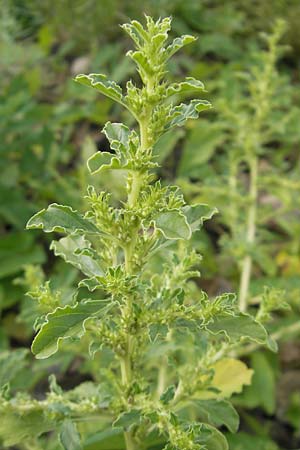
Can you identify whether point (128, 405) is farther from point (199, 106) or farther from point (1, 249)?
point (1, 249)

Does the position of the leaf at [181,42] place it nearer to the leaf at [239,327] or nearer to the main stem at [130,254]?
the main stem at [130,254]

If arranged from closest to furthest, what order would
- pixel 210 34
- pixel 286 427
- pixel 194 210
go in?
pixel 194 210 < pixel 286 427 < pixel 210 34

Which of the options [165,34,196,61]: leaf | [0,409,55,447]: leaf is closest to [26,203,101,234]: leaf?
[165,34,196,61]: leaf

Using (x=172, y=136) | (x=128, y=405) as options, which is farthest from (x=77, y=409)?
(x=172, y=136)

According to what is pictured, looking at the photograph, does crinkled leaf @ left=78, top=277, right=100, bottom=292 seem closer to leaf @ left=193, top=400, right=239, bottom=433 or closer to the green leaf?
leaf @ left=193, top=400, right=239, bottom=433

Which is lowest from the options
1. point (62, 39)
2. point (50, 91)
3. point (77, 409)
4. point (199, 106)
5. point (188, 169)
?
point (77, 409)

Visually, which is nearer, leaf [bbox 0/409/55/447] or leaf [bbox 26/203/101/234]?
leaf [bbox 26/203/101/234]

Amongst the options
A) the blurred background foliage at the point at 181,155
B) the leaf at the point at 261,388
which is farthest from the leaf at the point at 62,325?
the leaf at the point at 261,388

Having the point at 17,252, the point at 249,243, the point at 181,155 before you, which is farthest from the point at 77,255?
the point at 181,155
